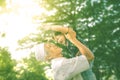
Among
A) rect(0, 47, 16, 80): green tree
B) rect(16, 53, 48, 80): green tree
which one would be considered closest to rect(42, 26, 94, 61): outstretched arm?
rect(0, 47, 16, 80): green tree

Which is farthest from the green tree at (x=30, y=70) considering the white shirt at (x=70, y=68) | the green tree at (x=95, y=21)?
the white shirt at (x=70, y=68)

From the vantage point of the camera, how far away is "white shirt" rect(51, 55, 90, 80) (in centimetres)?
343

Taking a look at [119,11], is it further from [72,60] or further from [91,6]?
[72,60]

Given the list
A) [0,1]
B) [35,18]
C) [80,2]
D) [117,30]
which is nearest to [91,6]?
[80,2]

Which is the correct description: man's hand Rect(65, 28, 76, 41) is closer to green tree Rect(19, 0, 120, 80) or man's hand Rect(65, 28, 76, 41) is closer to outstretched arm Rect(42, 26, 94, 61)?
outstretched arm Rect(42, 26, 94, 61)

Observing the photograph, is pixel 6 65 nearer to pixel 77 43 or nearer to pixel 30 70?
pixel 30 70

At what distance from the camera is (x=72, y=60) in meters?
3.49

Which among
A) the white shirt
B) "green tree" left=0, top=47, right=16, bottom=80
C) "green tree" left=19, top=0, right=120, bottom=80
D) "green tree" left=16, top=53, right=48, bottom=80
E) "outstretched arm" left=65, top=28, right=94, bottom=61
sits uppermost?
"outstretched arm" left=65, top=28, right=94, bottom=61

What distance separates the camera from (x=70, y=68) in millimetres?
3479

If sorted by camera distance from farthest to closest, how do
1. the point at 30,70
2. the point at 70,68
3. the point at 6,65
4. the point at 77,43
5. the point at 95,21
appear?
the point at 30,70, the point at 6,65, the point at 95,21, the point at 70,68, the point at 77,43

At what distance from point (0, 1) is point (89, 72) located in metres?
6.92

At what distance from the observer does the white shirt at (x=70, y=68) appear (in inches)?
135

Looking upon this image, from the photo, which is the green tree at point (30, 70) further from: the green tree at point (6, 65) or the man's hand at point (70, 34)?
the man's hand at point (70, 34)

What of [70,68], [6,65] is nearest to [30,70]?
[6,65]
